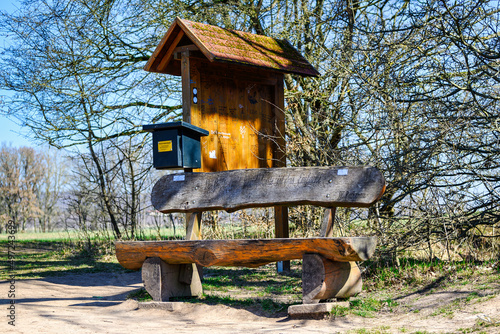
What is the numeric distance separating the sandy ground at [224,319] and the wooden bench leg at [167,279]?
24 cm

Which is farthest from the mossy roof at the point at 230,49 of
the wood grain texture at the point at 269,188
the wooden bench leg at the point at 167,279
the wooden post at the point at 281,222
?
the wooden bench leg at the point at 167,279

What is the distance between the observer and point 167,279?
5.49 meters


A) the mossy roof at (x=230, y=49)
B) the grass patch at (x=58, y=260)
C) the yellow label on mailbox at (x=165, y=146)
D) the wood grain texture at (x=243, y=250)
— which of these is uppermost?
the mossy roof at (x=230, y=49)

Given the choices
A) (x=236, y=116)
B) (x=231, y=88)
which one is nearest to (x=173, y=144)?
(x=236, y=116)

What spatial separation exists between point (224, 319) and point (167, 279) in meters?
0.89

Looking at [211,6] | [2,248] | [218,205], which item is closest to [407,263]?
[218,205]

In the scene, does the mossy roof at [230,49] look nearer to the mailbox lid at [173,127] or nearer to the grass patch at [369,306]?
the mailbox lid at [173,127]

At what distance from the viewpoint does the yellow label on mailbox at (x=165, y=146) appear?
579 centimetres

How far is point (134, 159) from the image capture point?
35.4 ft

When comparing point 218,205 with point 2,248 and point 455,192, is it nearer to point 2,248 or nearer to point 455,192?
point 455,192

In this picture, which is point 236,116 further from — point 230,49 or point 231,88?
point 230,49

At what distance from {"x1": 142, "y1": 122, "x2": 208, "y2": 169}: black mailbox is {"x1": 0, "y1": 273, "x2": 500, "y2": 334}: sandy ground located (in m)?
1.62

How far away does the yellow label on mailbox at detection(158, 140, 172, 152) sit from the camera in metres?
5.79

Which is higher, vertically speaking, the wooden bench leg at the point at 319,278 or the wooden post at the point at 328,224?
the wooden post at the point at 328,224
